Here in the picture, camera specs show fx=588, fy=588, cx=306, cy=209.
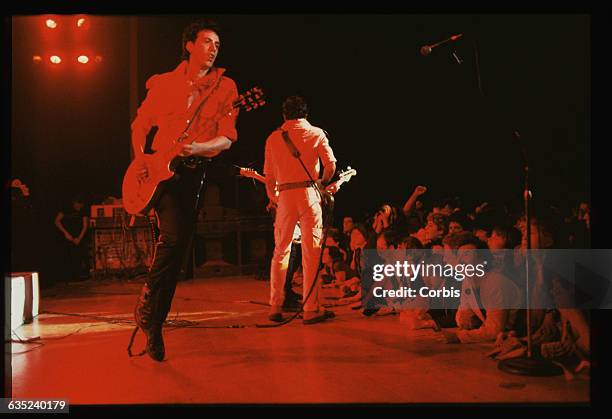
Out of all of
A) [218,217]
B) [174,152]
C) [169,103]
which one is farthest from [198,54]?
[218,217]

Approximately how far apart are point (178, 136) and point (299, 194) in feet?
4.17

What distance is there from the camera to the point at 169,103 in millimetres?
3945

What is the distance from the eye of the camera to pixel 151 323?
12.3 ft

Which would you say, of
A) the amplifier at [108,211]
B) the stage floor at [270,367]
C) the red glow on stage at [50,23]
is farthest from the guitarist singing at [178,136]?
the amplifier at [108,211]

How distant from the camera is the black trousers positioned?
3.77 meters

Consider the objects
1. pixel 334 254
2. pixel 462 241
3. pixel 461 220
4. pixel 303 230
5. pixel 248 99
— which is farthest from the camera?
pixel 334 254

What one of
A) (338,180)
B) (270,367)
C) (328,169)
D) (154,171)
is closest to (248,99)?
(154,171)

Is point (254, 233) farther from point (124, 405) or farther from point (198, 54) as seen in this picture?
point (124, 405)

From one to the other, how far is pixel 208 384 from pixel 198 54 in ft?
7.05

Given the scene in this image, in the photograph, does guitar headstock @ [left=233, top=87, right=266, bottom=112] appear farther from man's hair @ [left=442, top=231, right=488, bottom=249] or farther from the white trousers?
man's hair @ [left=442, top=231, right=488, bottom=249]

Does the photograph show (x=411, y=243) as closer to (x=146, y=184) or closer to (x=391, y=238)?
(x=391, y=238)

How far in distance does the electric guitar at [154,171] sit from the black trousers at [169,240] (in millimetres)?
53

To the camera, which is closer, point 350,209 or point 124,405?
point 124,405

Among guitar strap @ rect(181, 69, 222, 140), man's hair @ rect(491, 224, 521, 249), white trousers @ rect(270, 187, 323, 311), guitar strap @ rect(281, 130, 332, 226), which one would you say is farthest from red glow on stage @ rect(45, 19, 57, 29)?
man's hair @ rect(491, 224, 521, 249)
